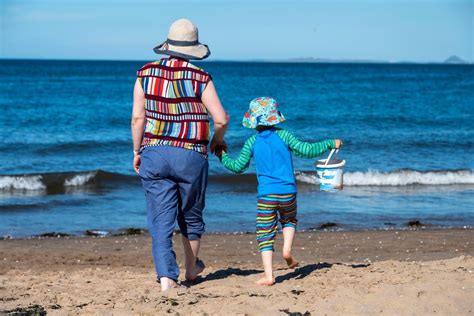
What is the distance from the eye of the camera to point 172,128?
17.5 feet

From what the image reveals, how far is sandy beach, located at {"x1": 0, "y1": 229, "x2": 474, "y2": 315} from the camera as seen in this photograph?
5094mm

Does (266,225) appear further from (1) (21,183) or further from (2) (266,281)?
(1) (21,183)

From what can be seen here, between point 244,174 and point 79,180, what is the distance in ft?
10.4

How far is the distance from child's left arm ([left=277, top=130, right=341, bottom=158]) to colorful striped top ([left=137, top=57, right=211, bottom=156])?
732 millimetres

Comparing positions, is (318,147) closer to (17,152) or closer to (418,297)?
(418,297)

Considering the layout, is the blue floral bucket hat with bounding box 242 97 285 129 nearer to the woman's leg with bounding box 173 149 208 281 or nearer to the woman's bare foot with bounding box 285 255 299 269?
the woman's leg with bounding box 173 149 208 281

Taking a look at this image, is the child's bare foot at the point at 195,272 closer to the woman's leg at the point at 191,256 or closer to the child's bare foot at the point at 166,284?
the woman's leg at the point at 191,256

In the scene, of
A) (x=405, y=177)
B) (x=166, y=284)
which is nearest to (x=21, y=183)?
(x=405, y=177)

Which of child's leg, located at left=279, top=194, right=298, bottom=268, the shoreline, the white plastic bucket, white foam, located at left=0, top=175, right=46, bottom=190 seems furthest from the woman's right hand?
white foam, located at left=0, top=175, right=46, bottom=190

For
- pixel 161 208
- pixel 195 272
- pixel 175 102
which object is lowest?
pixel 195 272

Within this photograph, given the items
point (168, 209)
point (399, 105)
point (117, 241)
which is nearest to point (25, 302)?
point (168, 209)

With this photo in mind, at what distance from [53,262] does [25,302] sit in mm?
2748

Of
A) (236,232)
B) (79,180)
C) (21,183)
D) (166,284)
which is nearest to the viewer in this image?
(166,284)

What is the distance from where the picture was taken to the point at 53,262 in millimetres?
8180
